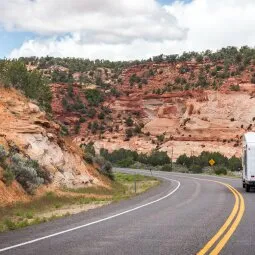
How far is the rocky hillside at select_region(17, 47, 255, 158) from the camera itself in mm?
80875

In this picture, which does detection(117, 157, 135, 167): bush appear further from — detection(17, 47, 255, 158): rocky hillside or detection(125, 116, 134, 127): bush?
detection(125, 116, 134, 127): bush

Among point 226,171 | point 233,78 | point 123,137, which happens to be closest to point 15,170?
point 226,171

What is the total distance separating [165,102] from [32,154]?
211 feet

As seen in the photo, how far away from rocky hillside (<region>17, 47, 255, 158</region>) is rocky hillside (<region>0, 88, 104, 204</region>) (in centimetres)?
4669

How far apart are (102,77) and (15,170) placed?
86.7 m

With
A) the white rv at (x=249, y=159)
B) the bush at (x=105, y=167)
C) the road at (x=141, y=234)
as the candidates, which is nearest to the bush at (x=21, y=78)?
the bush at (x=105, y=167)

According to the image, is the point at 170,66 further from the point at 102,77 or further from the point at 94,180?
the point at 94,180

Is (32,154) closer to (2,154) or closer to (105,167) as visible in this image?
(2,154)

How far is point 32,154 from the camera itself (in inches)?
1125

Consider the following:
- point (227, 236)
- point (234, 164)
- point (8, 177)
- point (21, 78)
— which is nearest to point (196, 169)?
point (234, 164)

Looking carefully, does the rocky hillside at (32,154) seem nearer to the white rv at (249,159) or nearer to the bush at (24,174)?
the bush at (24,174)

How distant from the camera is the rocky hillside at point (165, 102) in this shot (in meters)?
80.9

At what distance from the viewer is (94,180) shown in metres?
33.4

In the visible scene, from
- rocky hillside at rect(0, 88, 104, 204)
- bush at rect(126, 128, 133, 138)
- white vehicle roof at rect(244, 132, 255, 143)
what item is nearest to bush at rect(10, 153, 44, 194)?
rocky hillside at rect(0, 88, 104, 204)
